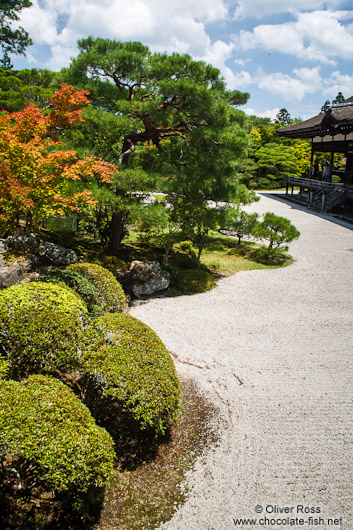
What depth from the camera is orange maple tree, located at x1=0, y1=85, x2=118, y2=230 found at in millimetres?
5801

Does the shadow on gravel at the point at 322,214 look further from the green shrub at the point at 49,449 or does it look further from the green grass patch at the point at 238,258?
the green shrub at the point at 49,449

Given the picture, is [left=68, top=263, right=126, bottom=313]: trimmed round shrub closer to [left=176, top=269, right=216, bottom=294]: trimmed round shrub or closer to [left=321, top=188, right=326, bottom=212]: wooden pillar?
[left=176, top=269, right=216, bottom=294]: trimmed round shrub

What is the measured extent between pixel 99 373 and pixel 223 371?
7.02ft

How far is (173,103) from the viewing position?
8.05m

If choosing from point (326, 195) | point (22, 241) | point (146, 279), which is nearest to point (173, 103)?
point (146, 279)

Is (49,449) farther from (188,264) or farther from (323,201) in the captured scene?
(323,201)

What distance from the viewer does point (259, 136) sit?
3228 centimetres

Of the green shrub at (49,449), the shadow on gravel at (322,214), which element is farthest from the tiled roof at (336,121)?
the green shrub at (49,449)

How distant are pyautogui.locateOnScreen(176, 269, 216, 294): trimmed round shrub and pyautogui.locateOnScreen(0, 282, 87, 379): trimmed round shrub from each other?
14.7 feet

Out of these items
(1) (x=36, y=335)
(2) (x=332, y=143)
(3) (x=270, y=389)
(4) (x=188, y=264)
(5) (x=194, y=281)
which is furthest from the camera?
(2) (x=332, y=143)

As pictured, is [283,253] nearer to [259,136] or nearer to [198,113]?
[198,113]

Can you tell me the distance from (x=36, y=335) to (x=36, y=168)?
3331mm

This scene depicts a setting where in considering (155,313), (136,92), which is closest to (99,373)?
(155,313)

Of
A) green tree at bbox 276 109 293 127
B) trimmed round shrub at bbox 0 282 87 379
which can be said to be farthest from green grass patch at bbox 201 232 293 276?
green tree at bbox 276 109 293 127
